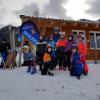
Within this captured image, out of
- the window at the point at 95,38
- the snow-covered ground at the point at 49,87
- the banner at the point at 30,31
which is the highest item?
the window at the point at 95,38

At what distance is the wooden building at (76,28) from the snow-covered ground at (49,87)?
1188 centimetres

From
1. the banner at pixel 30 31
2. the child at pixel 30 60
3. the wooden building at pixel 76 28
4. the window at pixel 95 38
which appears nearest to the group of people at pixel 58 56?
the child at pixel 30 60

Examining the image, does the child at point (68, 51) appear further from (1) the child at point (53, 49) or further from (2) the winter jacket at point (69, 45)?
(1) the child at point (53, 49)

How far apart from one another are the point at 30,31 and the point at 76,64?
9.59ft

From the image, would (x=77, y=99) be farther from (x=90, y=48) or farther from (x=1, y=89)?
(x=90, y=48)

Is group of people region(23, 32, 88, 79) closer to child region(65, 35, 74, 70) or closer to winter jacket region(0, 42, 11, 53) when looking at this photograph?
child region(65, 35, 74, 70)

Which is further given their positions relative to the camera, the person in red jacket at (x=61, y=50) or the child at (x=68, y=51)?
the person in red jacket at (x=61, y=50)

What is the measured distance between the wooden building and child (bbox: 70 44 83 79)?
39.3 feet

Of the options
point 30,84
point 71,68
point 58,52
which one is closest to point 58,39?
point 58,52

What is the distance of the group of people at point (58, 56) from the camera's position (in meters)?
15.0

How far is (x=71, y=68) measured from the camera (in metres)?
15.0

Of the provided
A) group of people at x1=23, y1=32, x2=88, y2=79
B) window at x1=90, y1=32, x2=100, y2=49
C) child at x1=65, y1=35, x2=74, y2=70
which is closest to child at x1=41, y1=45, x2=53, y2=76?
group of people at x1=23, y1=32, x2=88, y2=79

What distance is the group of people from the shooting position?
15.0 metres

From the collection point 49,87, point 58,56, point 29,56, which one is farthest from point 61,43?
point 49,87
